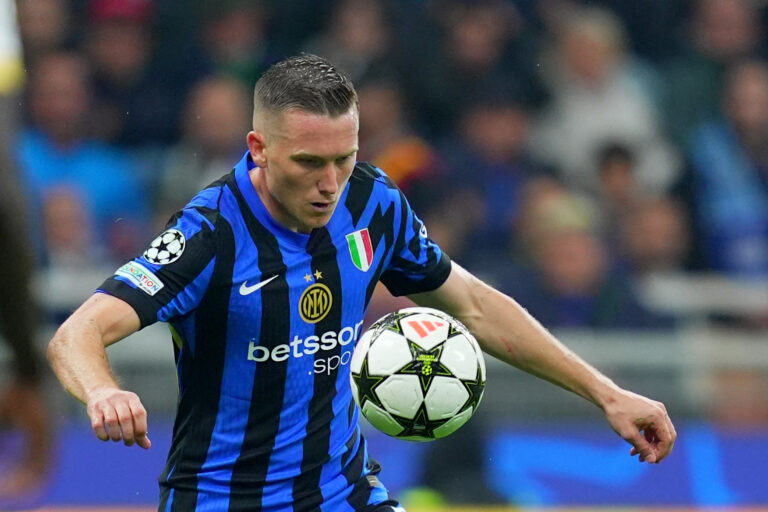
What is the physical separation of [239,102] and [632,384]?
3.30 meters

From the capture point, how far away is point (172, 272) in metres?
4.07

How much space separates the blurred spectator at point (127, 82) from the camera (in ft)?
32.8

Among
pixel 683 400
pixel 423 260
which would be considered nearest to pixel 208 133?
pixel 683 400

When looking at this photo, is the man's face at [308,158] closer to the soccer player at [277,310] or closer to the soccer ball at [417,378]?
the soccer player at [277,310]

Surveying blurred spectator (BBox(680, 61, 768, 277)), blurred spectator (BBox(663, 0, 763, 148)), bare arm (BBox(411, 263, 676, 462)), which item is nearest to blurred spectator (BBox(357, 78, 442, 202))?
blurred spectator (BBox(680, 61, 768, 277))

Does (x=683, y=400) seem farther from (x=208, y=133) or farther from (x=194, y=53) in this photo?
(x=194, y=53)

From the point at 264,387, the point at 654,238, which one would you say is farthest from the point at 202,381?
the point at 654,238

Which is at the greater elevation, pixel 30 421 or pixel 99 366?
pixel 99 366

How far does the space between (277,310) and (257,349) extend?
0.14m

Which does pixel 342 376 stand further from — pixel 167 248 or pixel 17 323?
pixel 17 323

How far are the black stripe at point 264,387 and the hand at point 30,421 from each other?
754mm

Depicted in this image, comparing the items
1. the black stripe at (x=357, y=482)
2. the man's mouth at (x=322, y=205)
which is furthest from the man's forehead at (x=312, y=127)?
the black stripe at (x=357, y=482)

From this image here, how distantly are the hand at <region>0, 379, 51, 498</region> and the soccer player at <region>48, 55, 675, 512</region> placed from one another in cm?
38

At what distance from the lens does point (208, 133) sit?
9.50 metres
